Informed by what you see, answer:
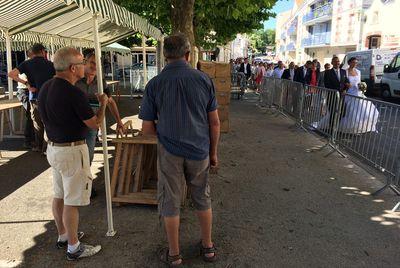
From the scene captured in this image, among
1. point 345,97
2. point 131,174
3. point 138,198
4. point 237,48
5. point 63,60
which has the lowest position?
point 138,198

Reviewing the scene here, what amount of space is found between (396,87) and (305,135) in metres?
8.74

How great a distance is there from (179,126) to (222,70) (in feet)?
17.9

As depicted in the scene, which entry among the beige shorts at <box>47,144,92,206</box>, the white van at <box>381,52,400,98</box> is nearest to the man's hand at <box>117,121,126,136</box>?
the beige shorts at <box>47,144,92,206</box>

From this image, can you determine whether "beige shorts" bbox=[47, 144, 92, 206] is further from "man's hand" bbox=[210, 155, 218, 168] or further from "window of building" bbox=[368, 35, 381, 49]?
"window of building" bbox=[368, 35, 381, 49]

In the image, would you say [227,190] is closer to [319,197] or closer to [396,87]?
[319,197]

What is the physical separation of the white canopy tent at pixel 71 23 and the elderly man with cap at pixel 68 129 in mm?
482

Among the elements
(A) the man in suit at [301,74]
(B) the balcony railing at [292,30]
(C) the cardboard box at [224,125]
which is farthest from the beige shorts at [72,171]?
(B) the balcony railing at [292,30]

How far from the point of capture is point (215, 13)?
11.4 metres

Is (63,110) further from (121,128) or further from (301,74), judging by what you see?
(301,74)

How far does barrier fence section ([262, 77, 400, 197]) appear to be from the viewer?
16.9ft

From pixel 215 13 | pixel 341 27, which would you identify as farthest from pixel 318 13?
pixel 215 13

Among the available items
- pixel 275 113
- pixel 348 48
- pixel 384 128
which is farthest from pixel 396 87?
pixel 348 48

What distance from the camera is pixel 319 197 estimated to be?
491 cm

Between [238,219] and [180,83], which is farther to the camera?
[238,219]
